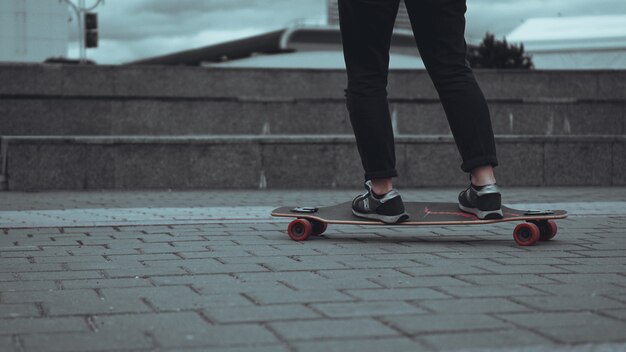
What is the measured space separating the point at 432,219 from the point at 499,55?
21286mm

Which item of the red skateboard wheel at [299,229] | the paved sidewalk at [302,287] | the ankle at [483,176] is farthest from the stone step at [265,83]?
the ankle at [483,176]

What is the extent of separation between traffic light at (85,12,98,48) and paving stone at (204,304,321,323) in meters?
27.1

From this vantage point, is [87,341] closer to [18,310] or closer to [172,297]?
[18,310]

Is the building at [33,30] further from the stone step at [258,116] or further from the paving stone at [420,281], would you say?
the paving stone at [420,281]

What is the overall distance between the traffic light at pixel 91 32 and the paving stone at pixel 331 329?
89.9 ft

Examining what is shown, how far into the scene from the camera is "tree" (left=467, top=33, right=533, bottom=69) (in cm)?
2416

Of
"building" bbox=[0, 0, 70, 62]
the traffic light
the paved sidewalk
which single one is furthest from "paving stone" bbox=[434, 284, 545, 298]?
the traffic light

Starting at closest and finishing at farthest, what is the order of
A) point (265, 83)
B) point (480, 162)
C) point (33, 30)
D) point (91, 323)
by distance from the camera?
point (91, 323) < point (480, 162) < point (265, 83) < point (33, 30)

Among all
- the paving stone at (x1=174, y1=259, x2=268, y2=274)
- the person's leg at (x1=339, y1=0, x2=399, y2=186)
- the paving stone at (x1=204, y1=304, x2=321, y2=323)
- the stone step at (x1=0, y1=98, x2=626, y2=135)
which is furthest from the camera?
the stone step at (x1=0, y1=98, x2=626, y2=135)

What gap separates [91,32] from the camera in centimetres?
2934

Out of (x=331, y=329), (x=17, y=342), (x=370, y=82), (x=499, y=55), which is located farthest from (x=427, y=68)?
(x=499, y=55)

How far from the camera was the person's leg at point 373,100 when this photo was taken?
4844 mm

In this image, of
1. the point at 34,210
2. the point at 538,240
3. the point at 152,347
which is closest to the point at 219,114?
the point at 34,210

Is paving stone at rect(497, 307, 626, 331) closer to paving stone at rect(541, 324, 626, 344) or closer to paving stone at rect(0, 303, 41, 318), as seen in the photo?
paving stone at rect(541, 324, 626, 344)
